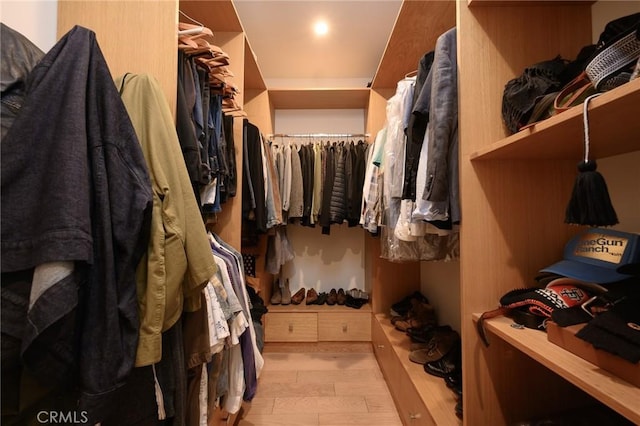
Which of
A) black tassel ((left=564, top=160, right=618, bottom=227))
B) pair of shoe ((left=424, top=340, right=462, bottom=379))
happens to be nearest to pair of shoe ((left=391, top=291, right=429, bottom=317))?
pair of shoe ((left=424, top=340, right=462, bottom=379))

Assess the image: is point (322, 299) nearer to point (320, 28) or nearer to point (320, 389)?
point (320, 389)

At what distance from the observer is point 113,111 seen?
581 millimetres

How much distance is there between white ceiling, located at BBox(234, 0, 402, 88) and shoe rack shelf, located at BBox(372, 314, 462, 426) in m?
2.26

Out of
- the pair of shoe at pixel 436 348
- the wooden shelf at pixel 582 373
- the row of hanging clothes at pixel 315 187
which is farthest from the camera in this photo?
the row of hanging clothes at pixel 315 187

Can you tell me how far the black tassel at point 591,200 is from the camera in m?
0.47

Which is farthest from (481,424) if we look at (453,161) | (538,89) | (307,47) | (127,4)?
(307,47)

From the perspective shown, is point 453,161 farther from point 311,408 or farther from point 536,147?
point 311,408

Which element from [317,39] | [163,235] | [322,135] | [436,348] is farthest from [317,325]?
[317,39]

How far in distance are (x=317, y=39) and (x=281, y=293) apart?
220 cm

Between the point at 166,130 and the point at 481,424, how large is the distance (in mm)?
1274

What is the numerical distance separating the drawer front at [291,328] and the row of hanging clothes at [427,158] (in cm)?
120

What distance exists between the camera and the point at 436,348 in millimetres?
1445

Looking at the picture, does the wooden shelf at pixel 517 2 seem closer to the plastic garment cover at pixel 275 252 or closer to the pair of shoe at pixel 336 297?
the plastic garment cover at pixel 275 252

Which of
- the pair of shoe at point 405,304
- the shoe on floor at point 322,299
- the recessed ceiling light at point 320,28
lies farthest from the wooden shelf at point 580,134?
the shoe on floor at point 322,299
